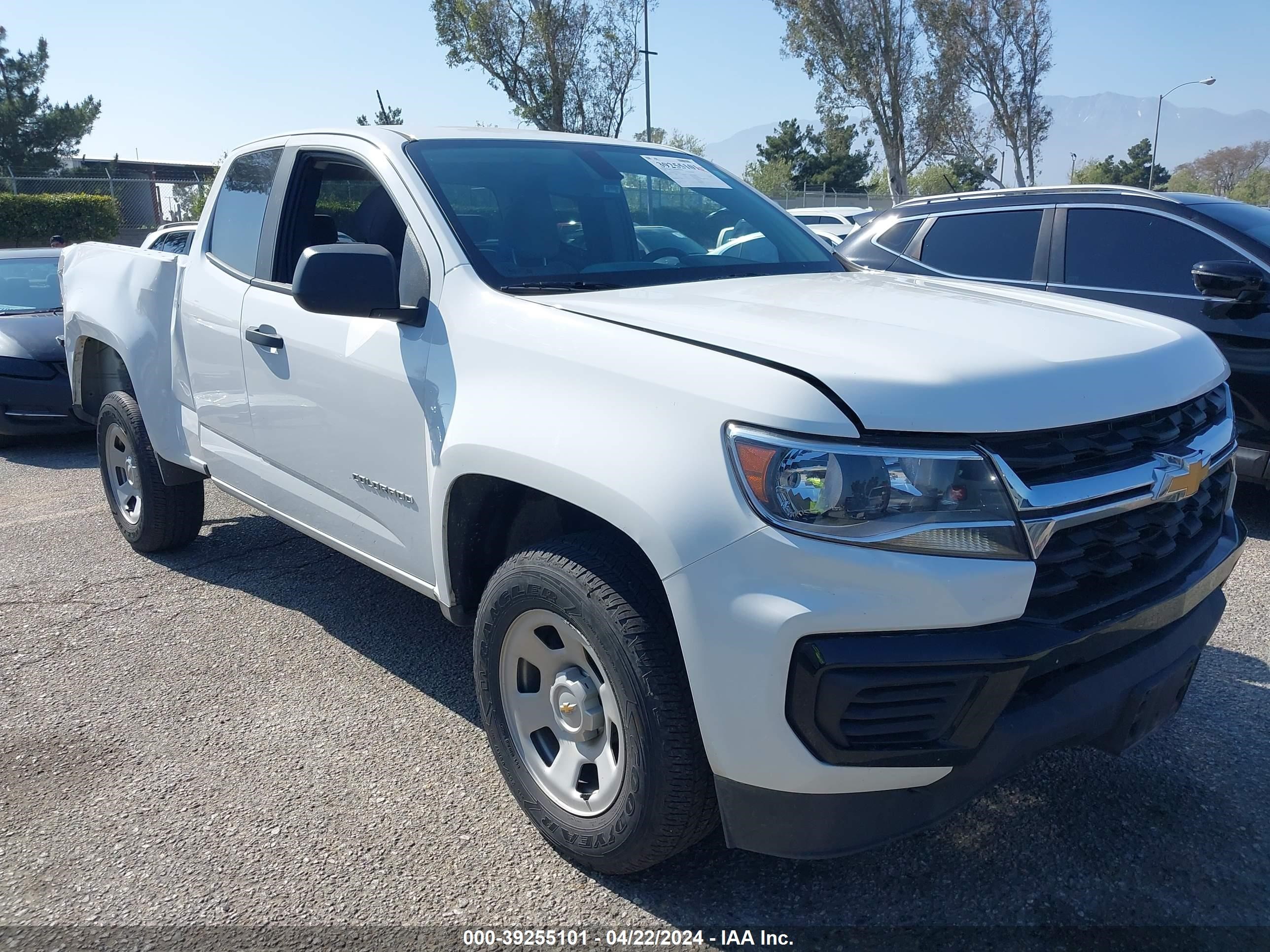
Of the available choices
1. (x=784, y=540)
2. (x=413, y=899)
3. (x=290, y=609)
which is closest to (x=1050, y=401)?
(x=784, y=540)

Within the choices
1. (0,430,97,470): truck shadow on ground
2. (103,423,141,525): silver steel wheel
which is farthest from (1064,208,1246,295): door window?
(0,430,97,470): truck shadow on ground

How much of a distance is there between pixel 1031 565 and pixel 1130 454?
0.45 m

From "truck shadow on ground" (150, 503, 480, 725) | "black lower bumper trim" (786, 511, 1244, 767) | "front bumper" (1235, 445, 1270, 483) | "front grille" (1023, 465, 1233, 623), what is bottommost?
"truck shadow on ground" (150, 503, 480, 725)

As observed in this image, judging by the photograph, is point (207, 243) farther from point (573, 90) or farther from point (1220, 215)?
point (573, 90)

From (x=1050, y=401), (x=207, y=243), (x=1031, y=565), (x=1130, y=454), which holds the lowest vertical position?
(x=1031, y=565)

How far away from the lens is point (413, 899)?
2.40 meters

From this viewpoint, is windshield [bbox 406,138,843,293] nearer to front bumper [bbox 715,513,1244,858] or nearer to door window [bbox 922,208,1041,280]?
front bumper [bbox 715,513,1244,858]

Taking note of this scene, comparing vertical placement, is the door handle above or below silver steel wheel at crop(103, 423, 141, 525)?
above

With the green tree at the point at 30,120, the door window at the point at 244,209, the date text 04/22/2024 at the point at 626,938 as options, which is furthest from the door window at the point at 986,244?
the green tree at the point at 30,120

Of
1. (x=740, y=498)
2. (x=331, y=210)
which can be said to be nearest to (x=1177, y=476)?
(x=740, y=498)

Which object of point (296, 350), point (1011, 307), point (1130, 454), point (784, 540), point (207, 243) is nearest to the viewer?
point (784, 540)

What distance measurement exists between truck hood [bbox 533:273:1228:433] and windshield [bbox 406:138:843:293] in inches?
8.8

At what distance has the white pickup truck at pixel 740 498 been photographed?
187 cm

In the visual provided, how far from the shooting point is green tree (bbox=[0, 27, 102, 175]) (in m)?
Result: 35.9
